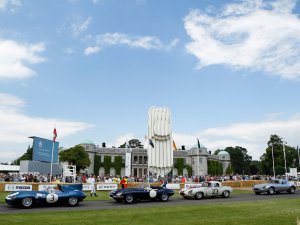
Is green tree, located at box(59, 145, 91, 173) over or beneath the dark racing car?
over

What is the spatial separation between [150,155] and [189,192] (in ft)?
40.8

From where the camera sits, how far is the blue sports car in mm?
18531

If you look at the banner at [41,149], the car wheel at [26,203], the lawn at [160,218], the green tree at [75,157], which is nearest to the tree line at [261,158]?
the green tree at [75,157]

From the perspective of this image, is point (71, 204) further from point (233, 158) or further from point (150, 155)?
point (233, 158)

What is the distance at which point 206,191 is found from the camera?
84.1 feet

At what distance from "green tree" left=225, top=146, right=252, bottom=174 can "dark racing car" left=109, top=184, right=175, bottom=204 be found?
123725 millimetres

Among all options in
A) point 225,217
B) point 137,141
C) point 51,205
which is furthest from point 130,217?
point 137,141

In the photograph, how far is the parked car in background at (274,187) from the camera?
98.1 feet

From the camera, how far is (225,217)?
14688 millimetres

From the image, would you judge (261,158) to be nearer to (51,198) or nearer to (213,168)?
(213,168)

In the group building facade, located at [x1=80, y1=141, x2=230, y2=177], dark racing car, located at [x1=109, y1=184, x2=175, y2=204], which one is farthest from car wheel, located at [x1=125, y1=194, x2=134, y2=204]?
building facade, located at [x1=80, y1=141, x2=230, y2=177]

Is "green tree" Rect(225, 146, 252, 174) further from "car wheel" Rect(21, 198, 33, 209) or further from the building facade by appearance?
"car wheel" Rect(21, 198, 33, 209)

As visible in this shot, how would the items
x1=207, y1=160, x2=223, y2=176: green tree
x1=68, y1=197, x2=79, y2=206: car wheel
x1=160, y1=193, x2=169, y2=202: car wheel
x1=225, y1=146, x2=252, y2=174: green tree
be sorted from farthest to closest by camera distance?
x1=225, y1=146, x2=252, y2=174: green tree < x1=207, y1=160, x2=223, y2=176: green tree < x1=160, y1=193, x2=169, y2=202: car wheel < x1=68, y1=197, x2=79, y2=206: car wheel

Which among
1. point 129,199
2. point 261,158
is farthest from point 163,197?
point 261,158
